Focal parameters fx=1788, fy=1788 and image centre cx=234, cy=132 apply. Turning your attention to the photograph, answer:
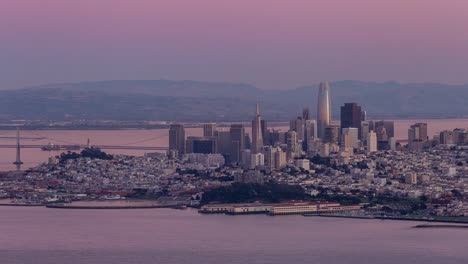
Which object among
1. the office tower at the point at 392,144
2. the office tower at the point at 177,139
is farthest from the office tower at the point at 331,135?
the office tower at the point at 177,139

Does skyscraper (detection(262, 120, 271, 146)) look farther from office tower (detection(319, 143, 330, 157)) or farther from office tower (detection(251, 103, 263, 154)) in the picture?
office tower (detection(319, 143, 330, 157))

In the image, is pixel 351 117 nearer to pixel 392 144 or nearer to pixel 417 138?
pixel 417 138

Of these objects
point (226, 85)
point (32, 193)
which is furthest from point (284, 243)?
point (226, 85)

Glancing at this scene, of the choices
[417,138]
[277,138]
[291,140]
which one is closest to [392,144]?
[417,138]

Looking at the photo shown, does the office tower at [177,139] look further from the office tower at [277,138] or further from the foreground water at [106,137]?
the foreground water at [106,137]

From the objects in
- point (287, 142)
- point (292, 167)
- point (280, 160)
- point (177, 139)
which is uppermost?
point (177, 139)

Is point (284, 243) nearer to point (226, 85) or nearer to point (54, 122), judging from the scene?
point (54, 122)
